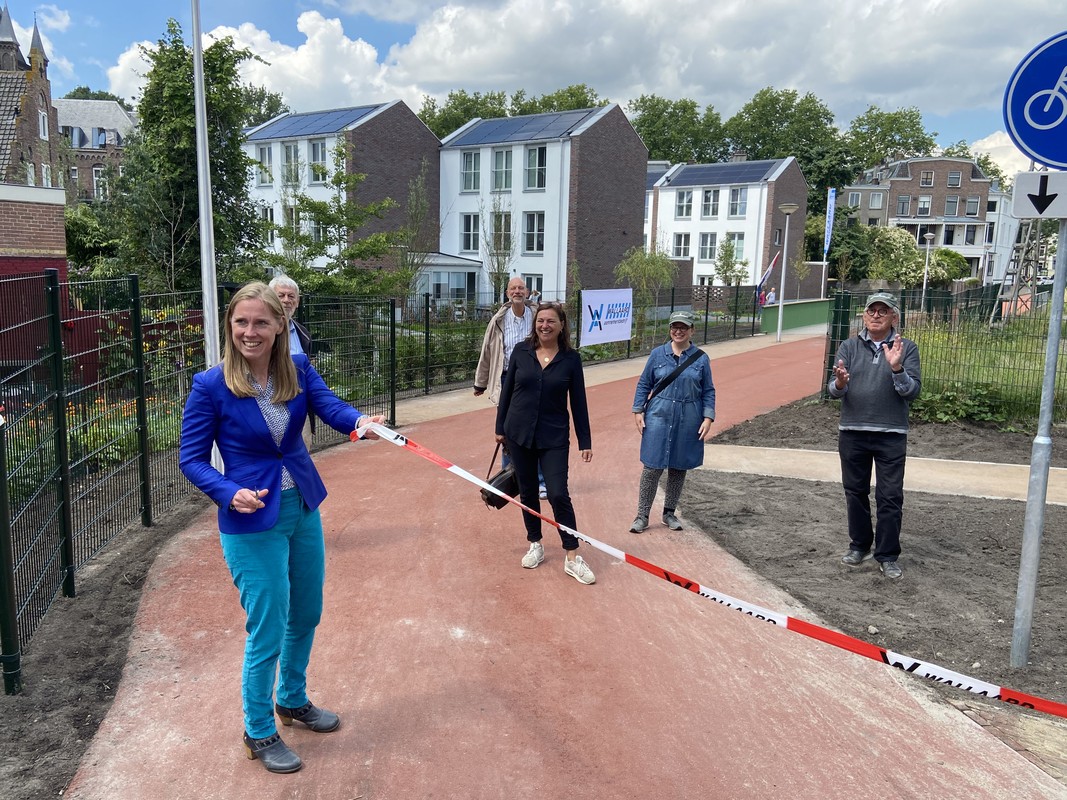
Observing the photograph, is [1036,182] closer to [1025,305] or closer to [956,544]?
[956,544]

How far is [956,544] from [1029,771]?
10.4 feet

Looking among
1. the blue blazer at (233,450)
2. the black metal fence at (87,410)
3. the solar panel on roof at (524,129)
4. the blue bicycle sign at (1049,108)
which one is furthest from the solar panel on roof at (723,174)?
the blue blazer at (233,450)

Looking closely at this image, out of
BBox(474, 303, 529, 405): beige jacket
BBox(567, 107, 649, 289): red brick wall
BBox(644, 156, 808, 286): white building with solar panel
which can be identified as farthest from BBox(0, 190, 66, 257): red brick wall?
BBox(644, 156, 808, 286): white building with solar panel

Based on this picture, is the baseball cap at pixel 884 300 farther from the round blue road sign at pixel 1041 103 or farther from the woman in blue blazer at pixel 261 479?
the woman in blue blazer at pixel 261 479

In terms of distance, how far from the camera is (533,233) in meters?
41.2

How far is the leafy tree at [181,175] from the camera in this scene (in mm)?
16359

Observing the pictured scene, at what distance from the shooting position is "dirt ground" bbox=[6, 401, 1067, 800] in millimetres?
3744

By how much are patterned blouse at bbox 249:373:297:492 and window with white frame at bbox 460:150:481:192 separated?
4071 cm

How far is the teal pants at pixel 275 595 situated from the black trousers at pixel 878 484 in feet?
12.8

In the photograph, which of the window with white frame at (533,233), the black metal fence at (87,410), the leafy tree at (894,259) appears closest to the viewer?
the black metal fence at (87,410)

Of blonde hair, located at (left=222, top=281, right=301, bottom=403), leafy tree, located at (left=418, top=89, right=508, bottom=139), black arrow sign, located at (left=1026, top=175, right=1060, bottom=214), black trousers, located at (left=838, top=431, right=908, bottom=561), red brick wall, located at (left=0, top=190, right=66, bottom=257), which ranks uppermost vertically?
leafy tree, located at (left=418, top=89, right=508, bottom=139)

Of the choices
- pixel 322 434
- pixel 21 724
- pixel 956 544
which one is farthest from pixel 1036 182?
pixel 322 434

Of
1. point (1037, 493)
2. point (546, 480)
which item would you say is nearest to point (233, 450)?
point (546, 480)

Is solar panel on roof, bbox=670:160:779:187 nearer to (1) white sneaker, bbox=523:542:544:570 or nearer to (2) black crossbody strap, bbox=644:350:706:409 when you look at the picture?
(2) black crossbody strap, bbox=644:350:706:409
